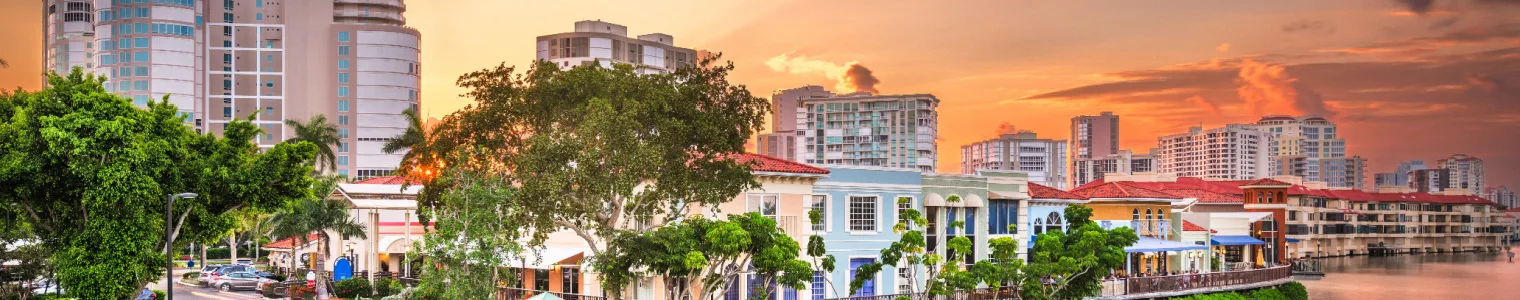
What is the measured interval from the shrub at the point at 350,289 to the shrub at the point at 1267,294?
3934cm

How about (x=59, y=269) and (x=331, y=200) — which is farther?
(x=331, y=200)

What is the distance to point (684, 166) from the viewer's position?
3753 centimetres

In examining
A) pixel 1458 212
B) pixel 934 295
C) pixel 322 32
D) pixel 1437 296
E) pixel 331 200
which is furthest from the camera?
pixel 1458 212

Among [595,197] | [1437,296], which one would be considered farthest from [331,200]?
[1437,296]

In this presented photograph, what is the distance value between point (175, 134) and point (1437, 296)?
3086 inches

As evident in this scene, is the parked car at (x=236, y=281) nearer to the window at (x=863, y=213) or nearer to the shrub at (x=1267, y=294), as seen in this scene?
the window at (x=863, y=213)

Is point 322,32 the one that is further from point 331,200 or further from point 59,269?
point 59,269

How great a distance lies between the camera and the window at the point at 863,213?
46500 mm

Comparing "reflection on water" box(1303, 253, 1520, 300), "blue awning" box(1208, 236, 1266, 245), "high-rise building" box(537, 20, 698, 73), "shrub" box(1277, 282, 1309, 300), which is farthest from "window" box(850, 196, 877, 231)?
"high-rise building" box(537, 20, 698, 73)

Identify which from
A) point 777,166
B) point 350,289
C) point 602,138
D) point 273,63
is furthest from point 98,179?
point 273,63

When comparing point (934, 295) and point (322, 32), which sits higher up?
point (322, 32)

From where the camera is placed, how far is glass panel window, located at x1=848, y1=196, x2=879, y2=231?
46.5 meters

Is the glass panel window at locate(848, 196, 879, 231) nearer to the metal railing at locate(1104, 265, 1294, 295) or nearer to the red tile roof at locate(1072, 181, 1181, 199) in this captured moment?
the metal railing at locate(1104, 265, 1294, 295)

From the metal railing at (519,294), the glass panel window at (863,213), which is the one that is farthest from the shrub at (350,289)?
the glass panel window at (863,213)
